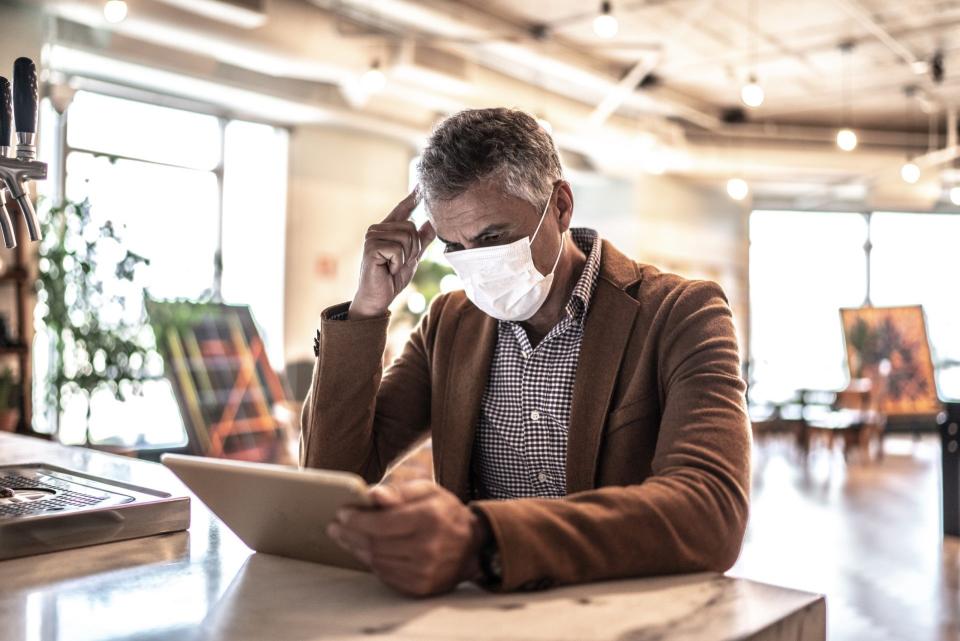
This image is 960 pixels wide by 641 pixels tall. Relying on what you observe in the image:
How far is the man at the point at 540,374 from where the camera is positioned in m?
1.37

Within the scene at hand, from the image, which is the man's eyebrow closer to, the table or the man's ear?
the man's ear

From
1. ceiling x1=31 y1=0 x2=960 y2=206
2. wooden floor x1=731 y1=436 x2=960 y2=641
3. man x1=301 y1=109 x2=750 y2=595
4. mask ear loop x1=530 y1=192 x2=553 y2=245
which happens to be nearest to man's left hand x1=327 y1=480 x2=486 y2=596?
man x1=301 y1=109 x2=750 y2=595

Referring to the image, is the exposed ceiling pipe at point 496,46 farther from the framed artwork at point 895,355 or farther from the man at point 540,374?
the man at point 540,374

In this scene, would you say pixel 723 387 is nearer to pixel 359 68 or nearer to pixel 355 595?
pixel 355 595

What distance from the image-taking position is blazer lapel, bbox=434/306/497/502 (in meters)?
1.94

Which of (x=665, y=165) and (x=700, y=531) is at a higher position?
(x=665, y=165)

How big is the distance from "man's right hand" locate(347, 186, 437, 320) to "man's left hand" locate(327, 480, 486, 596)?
2.66 feet

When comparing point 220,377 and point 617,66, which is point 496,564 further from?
point 617,66

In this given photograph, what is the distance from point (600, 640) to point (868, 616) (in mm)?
3691

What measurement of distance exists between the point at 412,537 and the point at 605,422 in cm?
70

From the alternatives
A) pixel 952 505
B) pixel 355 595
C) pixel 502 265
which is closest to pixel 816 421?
pixel 952 505

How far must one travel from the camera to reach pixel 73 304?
233 inches

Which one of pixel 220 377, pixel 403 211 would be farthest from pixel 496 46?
pixel 403 211

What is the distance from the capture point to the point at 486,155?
5.79 ft
